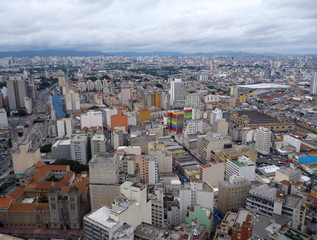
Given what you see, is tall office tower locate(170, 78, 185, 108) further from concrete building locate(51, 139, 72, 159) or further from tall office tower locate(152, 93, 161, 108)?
concrete building locate(51, 139, 72, 159)

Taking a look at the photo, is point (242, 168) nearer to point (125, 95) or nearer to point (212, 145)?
point (212, 145)

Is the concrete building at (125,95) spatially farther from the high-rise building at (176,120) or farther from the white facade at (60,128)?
the white facade at (60,128)

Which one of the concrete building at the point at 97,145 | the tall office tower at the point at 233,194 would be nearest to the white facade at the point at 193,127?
the concrete building at the point at 97,145

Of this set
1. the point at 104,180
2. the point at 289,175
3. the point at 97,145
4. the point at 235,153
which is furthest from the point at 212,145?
the point at 104,180

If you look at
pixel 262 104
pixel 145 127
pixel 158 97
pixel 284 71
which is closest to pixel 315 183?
pixel 145 127

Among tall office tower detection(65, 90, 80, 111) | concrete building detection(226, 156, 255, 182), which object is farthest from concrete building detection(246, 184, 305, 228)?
tall office tower detection(65, 90, 80, 111)
